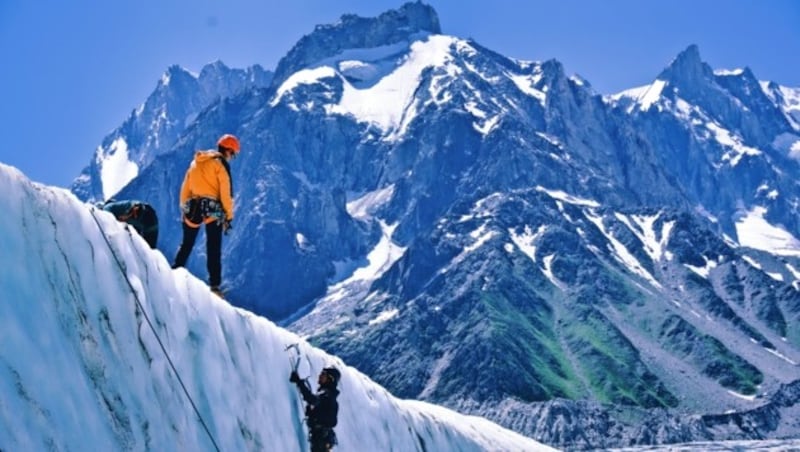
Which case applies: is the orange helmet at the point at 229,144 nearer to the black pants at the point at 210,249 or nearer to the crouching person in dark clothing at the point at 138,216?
the black pants at the point at 210,249

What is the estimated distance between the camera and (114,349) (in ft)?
51.3

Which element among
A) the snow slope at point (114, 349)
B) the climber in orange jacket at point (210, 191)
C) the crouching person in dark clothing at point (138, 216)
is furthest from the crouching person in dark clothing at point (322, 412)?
the crouching person in dark clothing at point (138, 216)

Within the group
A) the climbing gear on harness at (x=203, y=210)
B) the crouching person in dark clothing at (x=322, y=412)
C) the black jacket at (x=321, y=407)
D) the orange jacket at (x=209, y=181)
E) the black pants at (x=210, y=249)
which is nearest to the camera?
the crouching person in dark clothing at (x=322, y=412)

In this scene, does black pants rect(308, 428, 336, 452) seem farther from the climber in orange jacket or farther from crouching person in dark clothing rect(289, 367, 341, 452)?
the climber in orange jacket

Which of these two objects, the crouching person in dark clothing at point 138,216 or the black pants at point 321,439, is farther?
the black pants at point 321,439

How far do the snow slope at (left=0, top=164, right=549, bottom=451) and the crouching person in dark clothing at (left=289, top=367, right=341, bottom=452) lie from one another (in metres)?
0.92

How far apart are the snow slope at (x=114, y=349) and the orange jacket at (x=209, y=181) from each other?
214 cm

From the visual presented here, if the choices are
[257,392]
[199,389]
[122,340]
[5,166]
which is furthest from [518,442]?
[5,166]

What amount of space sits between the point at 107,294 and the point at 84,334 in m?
1.25

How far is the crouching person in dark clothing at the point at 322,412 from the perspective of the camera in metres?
20.4

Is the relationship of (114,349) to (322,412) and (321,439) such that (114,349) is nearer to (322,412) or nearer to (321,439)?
(322,412)

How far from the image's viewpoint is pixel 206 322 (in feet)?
63.9

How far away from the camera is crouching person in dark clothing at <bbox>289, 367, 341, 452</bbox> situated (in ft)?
67.1

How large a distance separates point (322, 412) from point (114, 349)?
624 centimetres
